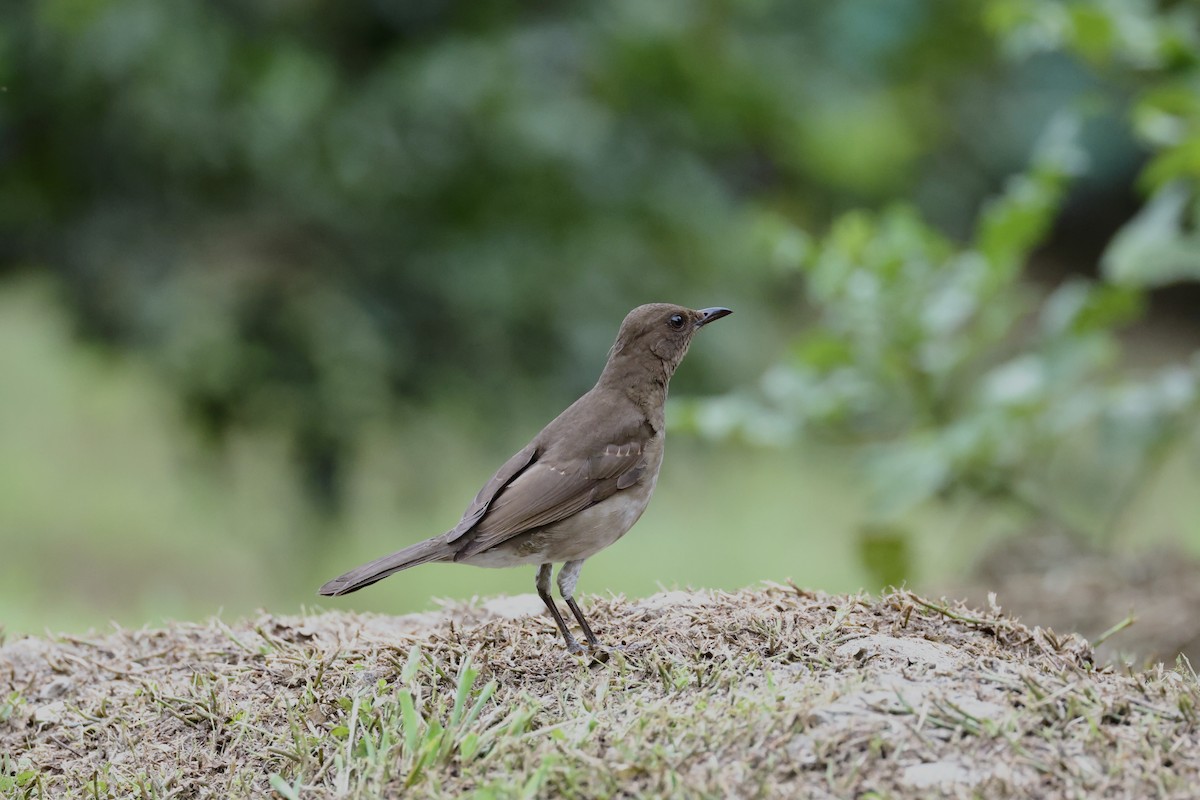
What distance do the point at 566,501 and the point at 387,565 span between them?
551 mm

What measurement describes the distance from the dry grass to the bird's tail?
209 millimetres

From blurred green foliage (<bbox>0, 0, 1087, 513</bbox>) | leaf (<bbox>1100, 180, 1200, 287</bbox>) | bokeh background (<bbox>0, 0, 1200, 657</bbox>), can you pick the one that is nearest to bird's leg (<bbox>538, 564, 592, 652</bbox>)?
bokeh background (<bbox>0, 0, 1200, 657</bbox>)

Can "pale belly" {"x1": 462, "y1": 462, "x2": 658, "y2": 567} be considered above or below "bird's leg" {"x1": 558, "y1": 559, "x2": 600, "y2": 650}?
above

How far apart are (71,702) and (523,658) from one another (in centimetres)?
135

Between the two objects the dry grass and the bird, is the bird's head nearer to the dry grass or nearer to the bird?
the bird

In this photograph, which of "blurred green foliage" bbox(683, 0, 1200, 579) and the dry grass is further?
"blurred green foliage" bbox(683, 0, 1200, 579)

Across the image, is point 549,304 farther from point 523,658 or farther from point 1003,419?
point 523,658

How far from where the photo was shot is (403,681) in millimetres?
3258

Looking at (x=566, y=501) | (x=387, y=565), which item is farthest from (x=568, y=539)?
(x=387, y=565)

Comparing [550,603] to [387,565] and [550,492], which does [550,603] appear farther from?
[387,565]

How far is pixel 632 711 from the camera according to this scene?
293 centimetres

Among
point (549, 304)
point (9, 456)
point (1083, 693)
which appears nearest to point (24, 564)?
point (9, 456)

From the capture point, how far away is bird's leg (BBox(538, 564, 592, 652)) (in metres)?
3.44

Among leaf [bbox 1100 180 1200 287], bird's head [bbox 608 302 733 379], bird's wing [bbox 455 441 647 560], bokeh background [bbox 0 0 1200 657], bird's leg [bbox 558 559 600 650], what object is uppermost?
bokeh background [bbox 0 0 1200 657]
